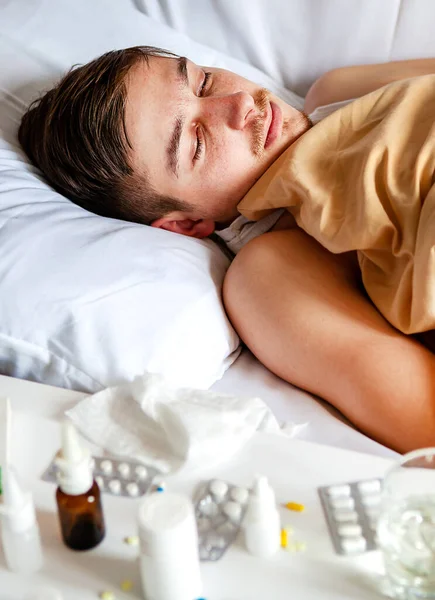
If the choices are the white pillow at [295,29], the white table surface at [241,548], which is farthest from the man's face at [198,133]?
the white table surface at [241,548]

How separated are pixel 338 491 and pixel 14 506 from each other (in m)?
0.32

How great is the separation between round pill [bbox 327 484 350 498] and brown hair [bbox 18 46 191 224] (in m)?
0.67

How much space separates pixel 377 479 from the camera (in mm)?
708

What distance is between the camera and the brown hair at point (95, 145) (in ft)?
3.89

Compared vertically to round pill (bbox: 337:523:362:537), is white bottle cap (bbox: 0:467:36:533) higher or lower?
higher

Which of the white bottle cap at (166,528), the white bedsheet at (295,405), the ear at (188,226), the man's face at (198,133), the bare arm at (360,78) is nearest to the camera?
the white bottle cap at (166,528)

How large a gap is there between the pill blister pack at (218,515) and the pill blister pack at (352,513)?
9cm

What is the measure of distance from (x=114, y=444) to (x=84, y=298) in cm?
24

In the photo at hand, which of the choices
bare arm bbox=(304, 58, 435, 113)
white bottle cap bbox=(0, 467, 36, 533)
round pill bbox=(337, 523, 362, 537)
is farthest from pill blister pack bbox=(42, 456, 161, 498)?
bare arm bbox=(304, 58, 435, 113)

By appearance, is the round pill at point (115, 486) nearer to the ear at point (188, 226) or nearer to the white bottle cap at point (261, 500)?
the white bottle cap at point (261, 500)

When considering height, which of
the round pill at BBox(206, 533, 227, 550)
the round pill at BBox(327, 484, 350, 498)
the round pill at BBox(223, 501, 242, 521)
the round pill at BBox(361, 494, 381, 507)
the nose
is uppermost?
the nose

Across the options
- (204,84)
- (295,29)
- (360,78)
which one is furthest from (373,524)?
Answer: (295,29)

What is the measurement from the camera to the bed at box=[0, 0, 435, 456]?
930 millimetres

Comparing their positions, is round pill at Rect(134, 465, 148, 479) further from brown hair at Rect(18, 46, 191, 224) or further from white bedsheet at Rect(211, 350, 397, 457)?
brown hair at Rect(18, 46, 191, 224)
